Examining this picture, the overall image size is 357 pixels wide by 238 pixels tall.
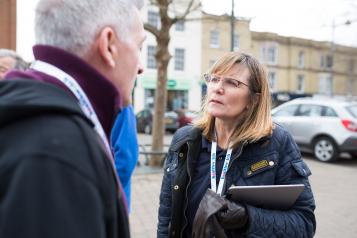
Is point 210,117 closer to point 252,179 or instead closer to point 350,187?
point 252,179

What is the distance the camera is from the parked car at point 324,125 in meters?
9.66

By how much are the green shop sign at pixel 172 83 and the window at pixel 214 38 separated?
3953 millimetres

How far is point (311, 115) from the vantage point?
35.2 ft

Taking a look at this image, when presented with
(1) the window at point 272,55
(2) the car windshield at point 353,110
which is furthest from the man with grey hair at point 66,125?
(1) the window at point 272,55

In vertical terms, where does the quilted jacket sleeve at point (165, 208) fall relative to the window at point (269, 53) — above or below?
below

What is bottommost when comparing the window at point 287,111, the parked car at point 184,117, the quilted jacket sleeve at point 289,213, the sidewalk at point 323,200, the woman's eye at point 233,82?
the sidewalk at point 323,200

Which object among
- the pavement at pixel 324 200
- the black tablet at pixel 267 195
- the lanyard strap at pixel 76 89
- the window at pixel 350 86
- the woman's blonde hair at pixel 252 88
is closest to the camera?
the lanyard strap at pixel 76 89

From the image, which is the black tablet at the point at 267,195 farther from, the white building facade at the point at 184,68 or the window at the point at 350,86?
the window at the point at 350,86

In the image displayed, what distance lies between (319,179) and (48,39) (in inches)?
324

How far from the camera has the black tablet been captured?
1.91 meters

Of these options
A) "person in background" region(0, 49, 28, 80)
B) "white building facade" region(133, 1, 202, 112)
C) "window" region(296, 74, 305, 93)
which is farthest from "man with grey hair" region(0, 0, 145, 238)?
"window" region(296, 74, 305, 93)

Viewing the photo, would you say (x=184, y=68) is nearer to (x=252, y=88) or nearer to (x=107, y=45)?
(x=252, y=88)

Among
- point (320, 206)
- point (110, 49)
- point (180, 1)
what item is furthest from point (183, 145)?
point (180, 1)

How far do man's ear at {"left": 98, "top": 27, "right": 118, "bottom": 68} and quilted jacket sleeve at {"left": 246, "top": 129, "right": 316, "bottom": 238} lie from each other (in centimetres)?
121
